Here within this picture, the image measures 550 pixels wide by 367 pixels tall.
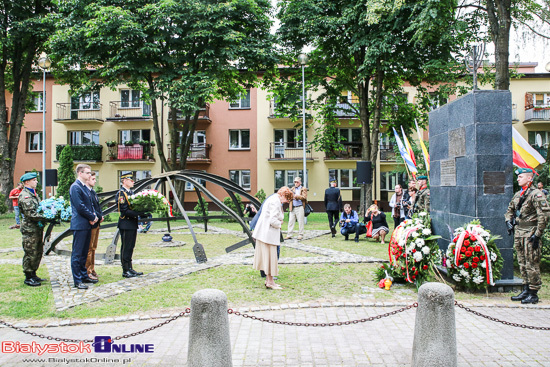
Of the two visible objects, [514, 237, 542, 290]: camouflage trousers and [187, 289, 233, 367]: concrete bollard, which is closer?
[187, 289, 233, 367]: concrete bollard

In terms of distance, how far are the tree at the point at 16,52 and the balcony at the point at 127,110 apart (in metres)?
6.82

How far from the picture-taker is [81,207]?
24.6 ft

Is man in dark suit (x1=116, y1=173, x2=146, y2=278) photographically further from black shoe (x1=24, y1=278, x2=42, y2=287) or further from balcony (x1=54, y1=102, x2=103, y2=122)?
balcony (x1=54, y1=102, x2=103, y2=122)

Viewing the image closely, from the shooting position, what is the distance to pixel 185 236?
1576 cm

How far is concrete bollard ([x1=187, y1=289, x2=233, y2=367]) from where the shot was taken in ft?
12.4

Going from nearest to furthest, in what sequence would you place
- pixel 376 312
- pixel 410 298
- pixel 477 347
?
pixel 477 347
pixel 376 312
pixel 410 298

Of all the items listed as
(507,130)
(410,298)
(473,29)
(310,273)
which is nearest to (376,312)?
(410,298)

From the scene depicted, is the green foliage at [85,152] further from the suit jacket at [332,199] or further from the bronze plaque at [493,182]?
the bronze plaque at [493,182]

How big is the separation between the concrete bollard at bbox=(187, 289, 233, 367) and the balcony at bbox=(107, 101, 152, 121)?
3094cm

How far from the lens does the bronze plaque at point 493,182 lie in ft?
23.8

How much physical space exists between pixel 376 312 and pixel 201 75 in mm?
15826

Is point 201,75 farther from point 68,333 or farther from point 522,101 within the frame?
point 522,101

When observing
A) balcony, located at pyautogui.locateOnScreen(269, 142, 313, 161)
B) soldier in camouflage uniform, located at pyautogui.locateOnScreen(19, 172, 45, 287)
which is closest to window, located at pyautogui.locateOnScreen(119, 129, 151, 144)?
balcony, located at pyautogui.locateOnScreen(269, 142, 313, 161)

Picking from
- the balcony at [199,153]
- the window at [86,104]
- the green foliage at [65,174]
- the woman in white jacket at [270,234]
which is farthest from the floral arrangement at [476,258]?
the window at [86,104]
